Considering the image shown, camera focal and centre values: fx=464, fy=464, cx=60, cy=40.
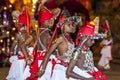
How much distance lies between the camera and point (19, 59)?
944cm

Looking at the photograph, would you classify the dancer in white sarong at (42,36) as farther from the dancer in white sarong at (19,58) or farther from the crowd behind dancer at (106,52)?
the crowd behind dancer at (106,52)

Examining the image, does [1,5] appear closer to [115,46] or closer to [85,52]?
[115,46]

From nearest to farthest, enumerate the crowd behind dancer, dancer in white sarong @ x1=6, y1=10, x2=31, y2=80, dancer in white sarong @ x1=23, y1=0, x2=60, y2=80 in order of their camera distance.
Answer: dancer in white sarong @ x1=23, y1=0, x2=60, y2=80 → dancer in white sarong @ x1=6, y1=10, x2=31, y2=80 → the crowd behind dancer

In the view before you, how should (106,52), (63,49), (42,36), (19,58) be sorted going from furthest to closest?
(106,52), (19,58), (42,36), (63,49)

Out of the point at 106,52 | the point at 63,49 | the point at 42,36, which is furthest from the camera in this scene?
the point at 106,52

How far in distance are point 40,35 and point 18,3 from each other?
1151 cm

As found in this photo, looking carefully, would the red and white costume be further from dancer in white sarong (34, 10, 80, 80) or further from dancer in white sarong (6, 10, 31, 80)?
dancer in white sarong (6, 10, 31, 80)

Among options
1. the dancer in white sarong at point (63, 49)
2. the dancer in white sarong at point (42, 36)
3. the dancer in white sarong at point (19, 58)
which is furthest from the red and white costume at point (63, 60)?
the dancer in white sarong at point (19, 58)

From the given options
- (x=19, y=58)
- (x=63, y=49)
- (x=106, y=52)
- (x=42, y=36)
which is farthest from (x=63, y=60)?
(x=106, y=52)

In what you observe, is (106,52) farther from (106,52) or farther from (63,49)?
(63,49)

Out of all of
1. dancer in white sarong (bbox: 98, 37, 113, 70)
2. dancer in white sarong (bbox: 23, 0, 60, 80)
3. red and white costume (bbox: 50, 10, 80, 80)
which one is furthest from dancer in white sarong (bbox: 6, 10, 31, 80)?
dancer in white sarong (bbox: 98, 37, 113, 70)

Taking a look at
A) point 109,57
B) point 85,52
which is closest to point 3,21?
point 109,57

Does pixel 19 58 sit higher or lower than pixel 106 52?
higher

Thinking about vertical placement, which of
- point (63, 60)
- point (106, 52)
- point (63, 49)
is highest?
point (63, 49)
